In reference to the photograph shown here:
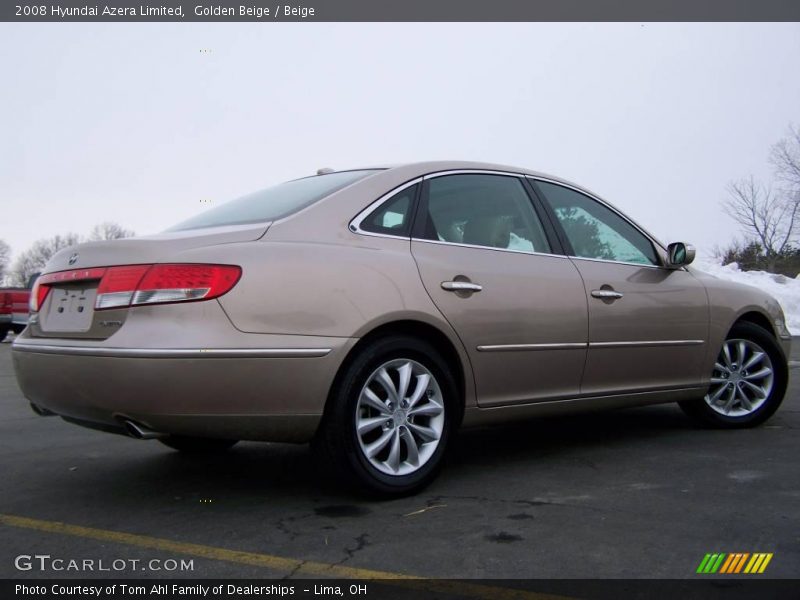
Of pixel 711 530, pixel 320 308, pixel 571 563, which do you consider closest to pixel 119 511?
pixel 320 308

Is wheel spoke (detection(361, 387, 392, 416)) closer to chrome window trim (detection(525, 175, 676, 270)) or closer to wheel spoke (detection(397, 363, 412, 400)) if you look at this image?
wheel spoke (detection(397, 363, 412, 400))

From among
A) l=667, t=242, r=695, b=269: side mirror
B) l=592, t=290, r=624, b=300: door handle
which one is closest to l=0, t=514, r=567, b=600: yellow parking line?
l=592, t=290, r=624, b=300: door handle

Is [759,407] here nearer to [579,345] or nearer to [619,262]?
[619,262]

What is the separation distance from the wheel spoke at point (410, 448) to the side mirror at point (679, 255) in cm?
237

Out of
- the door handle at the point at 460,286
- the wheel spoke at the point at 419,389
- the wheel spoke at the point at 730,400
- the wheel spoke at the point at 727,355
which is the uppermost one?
the door handle at the point at 460,286

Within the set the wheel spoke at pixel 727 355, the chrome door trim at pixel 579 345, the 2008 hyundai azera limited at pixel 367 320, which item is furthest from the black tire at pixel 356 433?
the wheel spoke at pixel 727 355

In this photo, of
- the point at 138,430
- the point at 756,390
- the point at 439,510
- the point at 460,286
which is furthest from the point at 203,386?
the point at 756,390

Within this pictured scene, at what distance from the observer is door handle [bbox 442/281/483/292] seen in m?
3.74

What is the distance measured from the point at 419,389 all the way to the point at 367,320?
17.6 inches

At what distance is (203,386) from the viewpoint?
3051 millimetres

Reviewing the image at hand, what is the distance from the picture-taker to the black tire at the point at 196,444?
177 inches

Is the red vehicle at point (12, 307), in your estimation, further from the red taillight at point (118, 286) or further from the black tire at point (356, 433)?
the black tire at point (356, 433)

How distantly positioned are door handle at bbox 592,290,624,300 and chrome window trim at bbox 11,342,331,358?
6.02ft

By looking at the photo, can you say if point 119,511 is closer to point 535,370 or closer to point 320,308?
point 320,308
